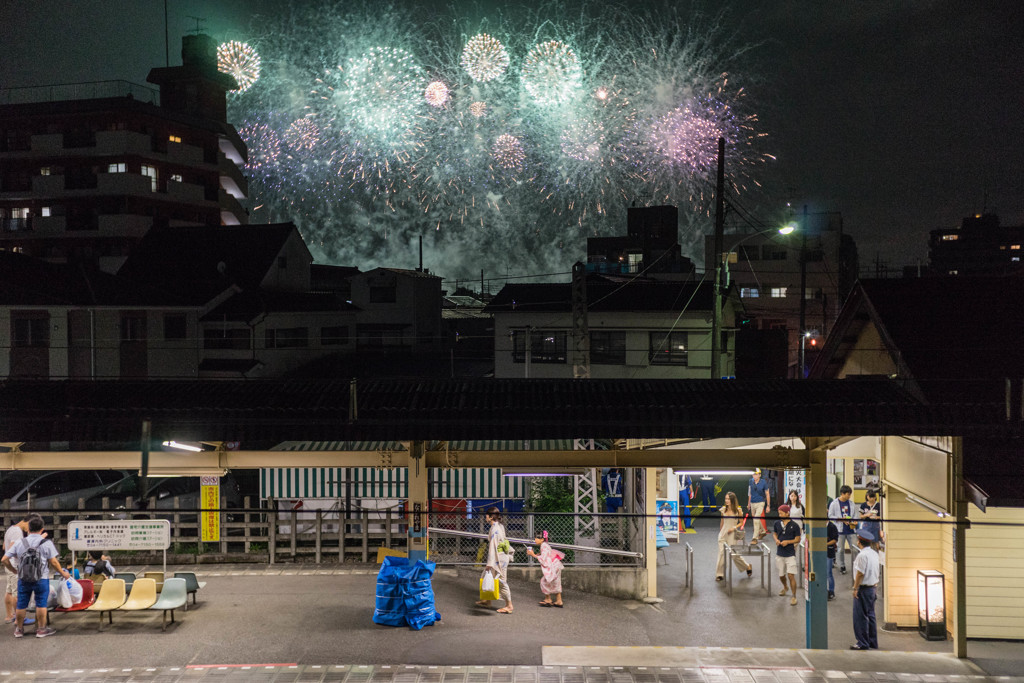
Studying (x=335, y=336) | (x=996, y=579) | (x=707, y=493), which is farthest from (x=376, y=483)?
(x=335, y=336)

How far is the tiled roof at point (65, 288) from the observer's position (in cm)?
2717

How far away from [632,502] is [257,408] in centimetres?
666

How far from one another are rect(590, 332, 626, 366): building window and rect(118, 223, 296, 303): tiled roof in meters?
14.7

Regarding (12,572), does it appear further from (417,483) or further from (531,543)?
(531,543)

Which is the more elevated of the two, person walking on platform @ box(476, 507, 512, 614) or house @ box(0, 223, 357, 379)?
house @ box(0, 223, 357, 379)

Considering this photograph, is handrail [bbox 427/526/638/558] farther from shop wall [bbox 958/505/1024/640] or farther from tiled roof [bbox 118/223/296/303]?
tiled roof [bbox 118/223/296/303]

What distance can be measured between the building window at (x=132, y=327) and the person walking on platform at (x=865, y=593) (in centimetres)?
2646

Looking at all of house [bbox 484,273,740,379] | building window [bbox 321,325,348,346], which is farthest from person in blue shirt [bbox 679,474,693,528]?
building window [bbox 321,325,348,346]

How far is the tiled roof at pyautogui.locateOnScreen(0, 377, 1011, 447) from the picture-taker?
9.00m

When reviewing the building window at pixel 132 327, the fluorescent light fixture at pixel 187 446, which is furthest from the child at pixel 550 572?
the building window at pixel 132 327

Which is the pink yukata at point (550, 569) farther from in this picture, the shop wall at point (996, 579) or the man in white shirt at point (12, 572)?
the man in white shirt at point (12, 572)

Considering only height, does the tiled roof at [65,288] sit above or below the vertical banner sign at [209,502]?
above

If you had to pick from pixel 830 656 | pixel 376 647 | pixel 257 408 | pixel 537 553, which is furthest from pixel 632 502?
pixel 257 408

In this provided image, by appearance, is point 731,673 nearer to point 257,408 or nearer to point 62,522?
point 257,408
